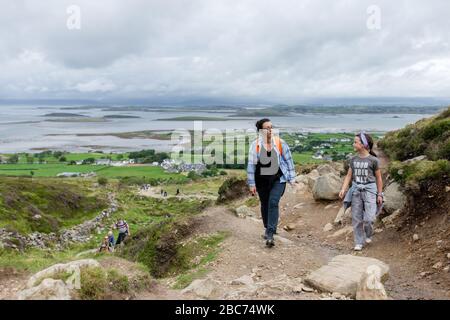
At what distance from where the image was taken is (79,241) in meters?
44.0

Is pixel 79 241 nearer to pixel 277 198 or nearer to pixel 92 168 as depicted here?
pixel 277 198

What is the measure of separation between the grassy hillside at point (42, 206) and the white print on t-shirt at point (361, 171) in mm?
33330

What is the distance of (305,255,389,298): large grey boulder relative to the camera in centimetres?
671

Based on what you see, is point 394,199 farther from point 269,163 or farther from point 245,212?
point 245,212

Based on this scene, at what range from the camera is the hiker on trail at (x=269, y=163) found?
926 cm

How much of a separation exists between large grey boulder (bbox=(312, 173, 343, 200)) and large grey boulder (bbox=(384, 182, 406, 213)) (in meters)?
3.10

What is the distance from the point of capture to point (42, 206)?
5116 centimetres

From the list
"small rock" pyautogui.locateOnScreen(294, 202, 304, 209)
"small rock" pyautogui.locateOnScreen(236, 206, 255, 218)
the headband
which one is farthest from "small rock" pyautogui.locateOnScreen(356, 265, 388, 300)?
"small rock" pyautogui.locateOnScreen(236, 206, 255, 218)

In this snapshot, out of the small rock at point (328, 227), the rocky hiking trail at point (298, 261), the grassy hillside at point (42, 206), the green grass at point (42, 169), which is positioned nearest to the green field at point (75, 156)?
the green grass at point (42, 169)

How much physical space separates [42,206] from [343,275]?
50.2 meters

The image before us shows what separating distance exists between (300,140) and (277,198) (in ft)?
374

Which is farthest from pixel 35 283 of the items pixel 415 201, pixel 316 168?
pixel 316 168

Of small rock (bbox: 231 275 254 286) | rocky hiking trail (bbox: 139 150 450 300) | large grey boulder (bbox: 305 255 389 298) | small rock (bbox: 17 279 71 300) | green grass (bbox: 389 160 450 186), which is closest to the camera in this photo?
small rock (bbox: 17 279 71 300)

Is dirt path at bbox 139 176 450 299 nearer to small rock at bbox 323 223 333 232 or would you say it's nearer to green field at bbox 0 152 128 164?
small rock at bbox 323 223 333 232
